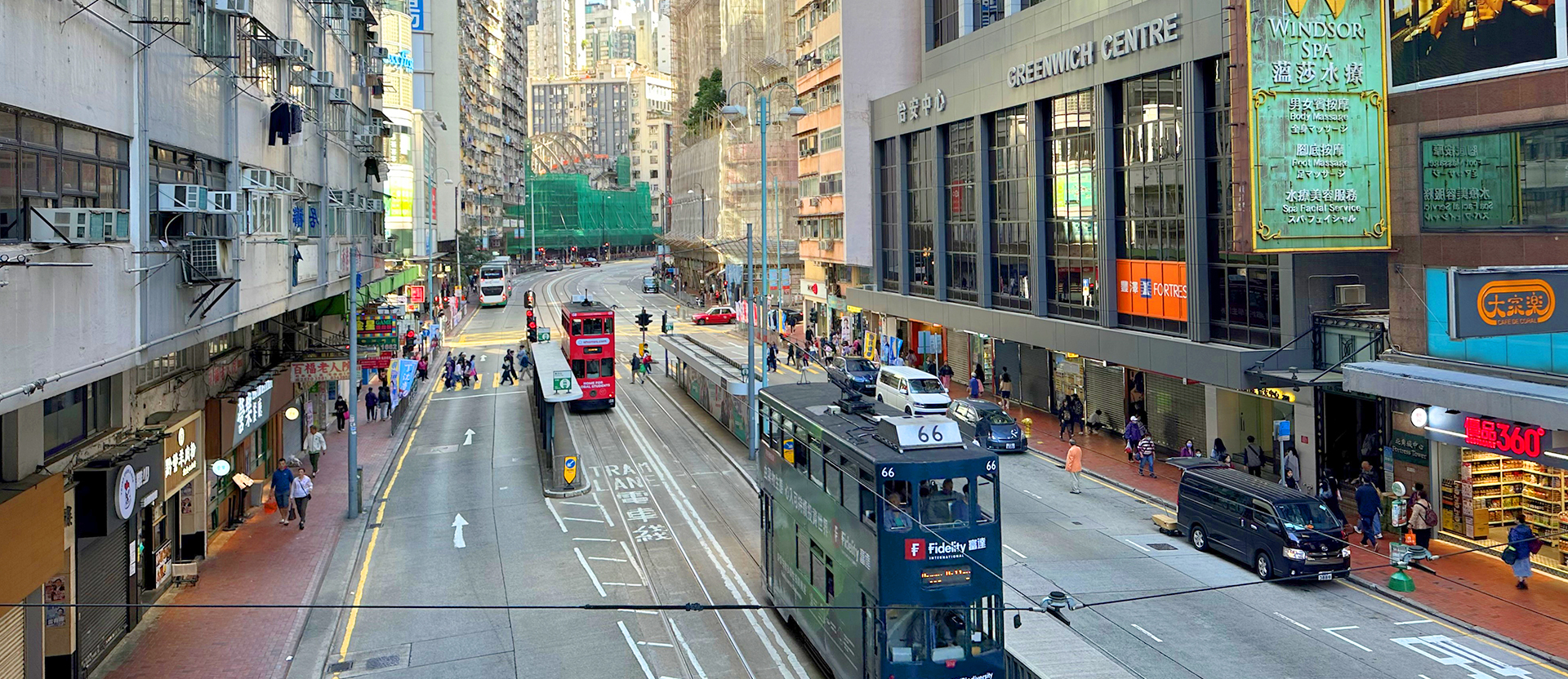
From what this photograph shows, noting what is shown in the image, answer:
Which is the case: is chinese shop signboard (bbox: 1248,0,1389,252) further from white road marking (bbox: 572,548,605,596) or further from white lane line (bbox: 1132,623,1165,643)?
white road marking (bbox: 572,548,605,596)

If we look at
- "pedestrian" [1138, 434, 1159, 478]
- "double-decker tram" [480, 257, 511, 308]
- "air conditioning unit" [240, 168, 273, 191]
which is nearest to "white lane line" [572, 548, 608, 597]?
"air conditioning unit" [240, 168, 273, 191]

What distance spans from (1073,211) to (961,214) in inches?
362

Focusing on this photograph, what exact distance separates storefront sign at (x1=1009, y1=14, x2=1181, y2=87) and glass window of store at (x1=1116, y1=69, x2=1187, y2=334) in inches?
37.0

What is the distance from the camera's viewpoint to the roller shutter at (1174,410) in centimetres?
3397

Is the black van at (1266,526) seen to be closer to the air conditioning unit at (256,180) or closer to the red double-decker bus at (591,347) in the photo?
the air conditioning unit at (256,180)

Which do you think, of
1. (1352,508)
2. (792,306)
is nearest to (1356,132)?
(1352,508)

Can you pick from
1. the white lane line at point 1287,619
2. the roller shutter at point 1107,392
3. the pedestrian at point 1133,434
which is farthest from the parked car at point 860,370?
the white lane line at point 1287,619

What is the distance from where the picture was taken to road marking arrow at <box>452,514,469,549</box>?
25.6 meters

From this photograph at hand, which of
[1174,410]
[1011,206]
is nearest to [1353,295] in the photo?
[1174,410]

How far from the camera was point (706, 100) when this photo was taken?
99562 millimetres

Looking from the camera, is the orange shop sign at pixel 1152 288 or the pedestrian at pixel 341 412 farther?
the pedestrian at pixel 341 412

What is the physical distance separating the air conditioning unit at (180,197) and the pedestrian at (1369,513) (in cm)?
2161

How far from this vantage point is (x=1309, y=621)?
19219mm

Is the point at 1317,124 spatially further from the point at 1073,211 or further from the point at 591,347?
the point at 591,347
